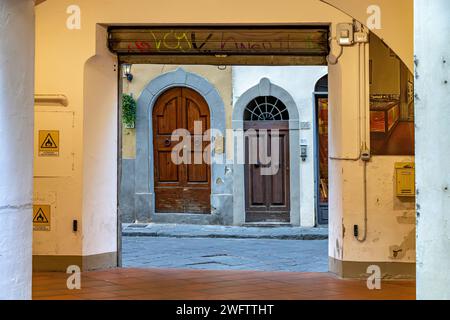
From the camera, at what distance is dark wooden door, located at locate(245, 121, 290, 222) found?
13.6 m

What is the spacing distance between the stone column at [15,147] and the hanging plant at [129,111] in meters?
10.3

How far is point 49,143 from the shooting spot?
7.33 metres

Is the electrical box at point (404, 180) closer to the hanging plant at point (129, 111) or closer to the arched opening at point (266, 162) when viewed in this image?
the arched opening at point (266, 162)

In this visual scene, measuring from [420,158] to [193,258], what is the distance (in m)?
7.07

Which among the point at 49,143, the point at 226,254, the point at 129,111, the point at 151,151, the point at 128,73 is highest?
the point at 128,73

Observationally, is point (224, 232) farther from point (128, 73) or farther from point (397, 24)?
point (397, 24)

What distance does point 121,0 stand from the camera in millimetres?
7391

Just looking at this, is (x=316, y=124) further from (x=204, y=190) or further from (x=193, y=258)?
(x=193, y=258)

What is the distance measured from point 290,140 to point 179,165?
94.6 inches

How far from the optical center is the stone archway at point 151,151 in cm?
1364

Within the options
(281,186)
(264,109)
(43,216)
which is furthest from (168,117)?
(43,216)

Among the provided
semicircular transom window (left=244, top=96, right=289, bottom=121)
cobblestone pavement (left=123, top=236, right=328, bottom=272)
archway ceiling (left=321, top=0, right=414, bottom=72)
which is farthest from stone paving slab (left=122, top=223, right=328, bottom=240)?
archway ceiling (left=321, top=0, right=414, bottom=72)

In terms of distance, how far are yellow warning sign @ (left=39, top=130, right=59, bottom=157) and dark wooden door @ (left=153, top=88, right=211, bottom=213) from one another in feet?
21.7

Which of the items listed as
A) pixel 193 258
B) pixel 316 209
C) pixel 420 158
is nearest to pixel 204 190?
pixel 316 209
